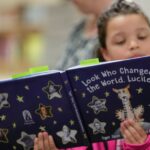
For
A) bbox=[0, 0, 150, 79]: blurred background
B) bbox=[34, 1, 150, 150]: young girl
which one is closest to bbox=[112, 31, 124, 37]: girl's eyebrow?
bbox=[34, 1, 150, 150]: young girl

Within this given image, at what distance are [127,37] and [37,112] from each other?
41 centimetres

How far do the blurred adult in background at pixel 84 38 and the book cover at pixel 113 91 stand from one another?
→ 765 millimetres

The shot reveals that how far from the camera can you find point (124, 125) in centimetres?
148

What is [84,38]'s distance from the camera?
2.48 metres

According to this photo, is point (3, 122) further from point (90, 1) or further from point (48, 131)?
point (90, 1)

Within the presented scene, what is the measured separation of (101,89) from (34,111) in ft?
0.64

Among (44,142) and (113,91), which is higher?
(113,91)

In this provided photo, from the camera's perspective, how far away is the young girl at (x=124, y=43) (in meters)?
1.50

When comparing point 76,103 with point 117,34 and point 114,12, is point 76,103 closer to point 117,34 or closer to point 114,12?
point 117,34

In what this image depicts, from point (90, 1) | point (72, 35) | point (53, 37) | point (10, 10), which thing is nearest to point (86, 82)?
point (90, 1)

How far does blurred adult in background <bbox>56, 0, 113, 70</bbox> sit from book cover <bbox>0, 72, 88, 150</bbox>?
753mm

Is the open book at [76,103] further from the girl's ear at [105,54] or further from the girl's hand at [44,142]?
the girl's ear at [105,54]

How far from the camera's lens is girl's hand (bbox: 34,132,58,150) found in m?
1.53

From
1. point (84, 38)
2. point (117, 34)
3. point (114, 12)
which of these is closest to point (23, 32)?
point (84, 38)
